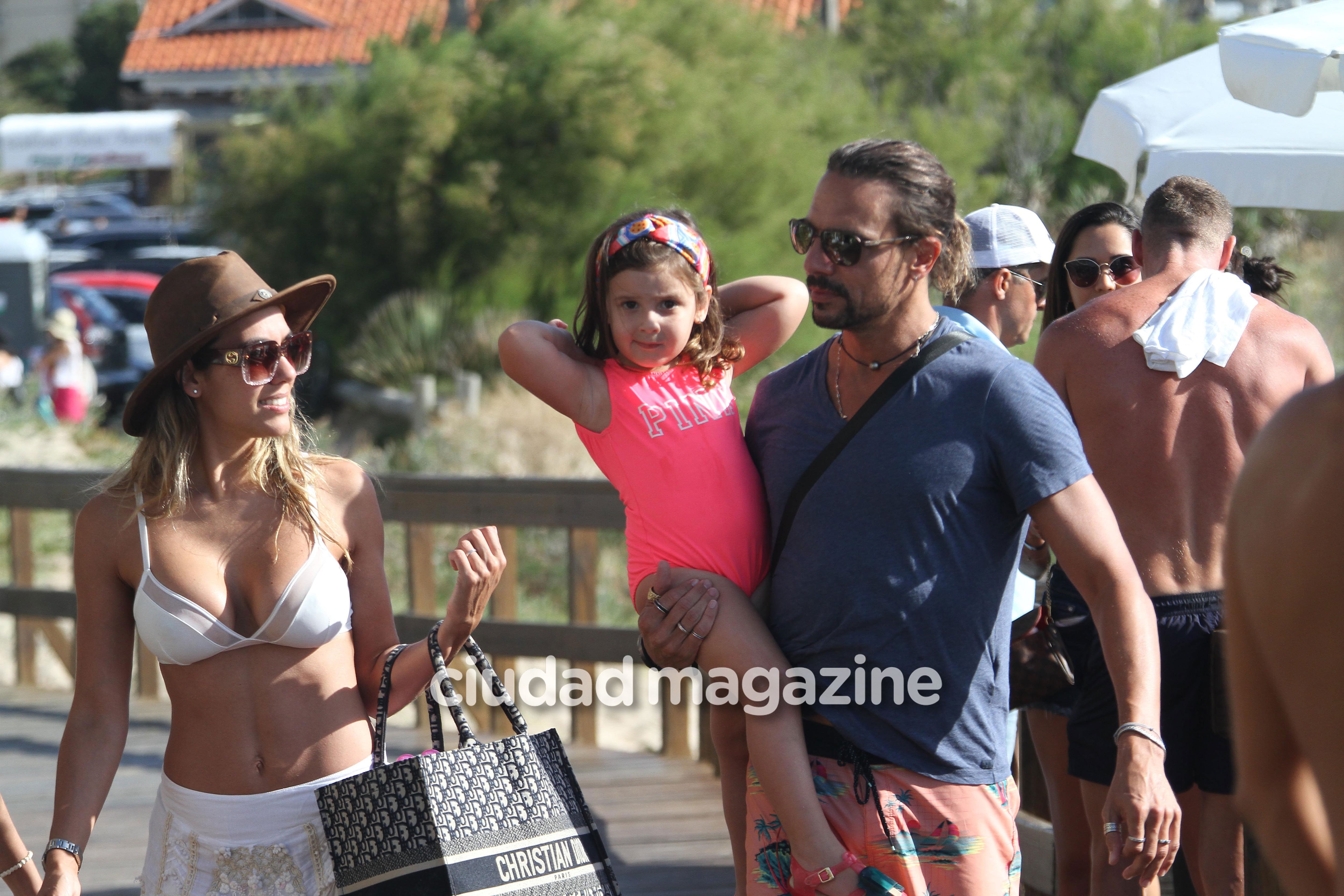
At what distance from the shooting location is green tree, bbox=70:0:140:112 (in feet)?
143

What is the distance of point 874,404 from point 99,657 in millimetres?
1523

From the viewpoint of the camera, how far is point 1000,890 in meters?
2.16

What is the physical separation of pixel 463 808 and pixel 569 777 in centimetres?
20

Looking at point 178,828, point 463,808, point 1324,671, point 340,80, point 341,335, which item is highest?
point 340,80

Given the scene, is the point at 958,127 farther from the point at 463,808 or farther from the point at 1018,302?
the point at 463,808

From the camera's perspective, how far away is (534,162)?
13375 mm

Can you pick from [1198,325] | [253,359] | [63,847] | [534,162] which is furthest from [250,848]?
[534,162]

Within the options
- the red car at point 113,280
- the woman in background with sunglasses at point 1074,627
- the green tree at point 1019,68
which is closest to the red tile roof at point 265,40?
the red car at point 113,280

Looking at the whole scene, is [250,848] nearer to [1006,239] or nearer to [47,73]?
[1006,239]

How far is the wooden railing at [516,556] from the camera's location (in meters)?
5.00

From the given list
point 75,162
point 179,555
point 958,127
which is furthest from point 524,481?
point 75,162

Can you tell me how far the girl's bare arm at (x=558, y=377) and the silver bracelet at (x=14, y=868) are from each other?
127 cm

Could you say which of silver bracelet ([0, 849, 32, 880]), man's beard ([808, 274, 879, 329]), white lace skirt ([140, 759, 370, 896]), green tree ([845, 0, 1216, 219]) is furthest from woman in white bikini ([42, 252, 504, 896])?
green tree ([845, 0, 1216, 219])

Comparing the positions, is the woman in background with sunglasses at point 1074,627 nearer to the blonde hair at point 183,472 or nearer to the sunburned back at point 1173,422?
the sunburned back at point 1173,422
